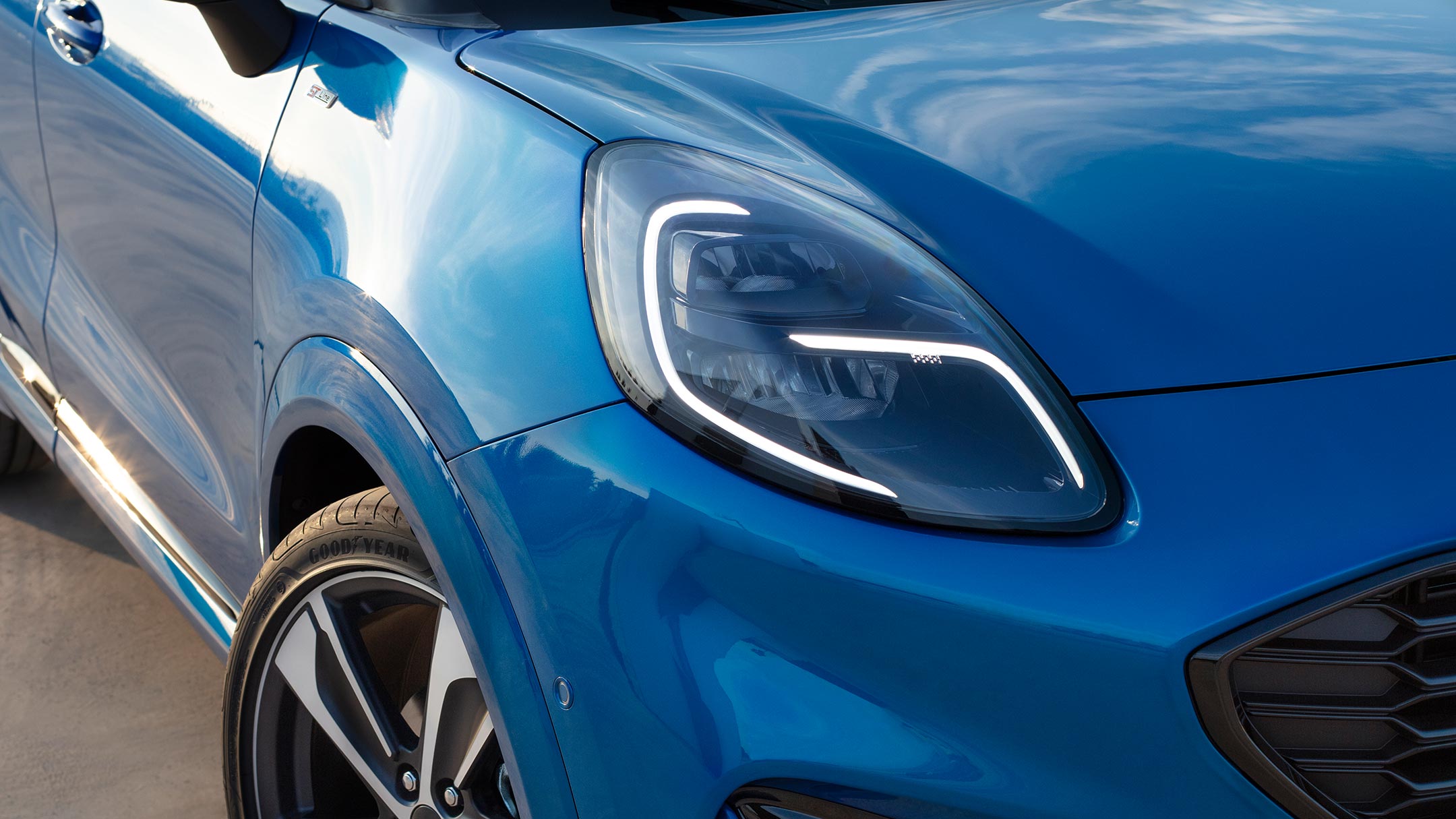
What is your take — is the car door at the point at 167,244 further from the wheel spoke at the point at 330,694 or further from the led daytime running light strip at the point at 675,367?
the led daytime running light strip at the point at 675,367

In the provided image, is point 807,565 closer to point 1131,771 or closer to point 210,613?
point 1131,771

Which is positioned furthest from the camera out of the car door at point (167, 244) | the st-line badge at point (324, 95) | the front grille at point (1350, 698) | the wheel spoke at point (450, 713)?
the car door at point (167, 244)

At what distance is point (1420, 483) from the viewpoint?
0.85 metres

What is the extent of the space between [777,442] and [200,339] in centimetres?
102

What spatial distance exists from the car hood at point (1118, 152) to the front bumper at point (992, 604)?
0.23ft

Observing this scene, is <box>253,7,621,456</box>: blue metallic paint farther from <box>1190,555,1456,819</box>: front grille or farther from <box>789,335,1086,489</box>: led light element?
<box>1190,555,1456,819</box>: front grille

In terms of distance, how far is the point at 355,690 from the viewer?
1.41m

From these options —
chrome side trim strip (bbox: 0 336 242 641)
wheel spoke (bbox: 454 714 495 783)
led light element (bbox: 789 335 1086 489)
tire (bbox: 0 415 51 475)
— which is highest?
led light element (bbox: 789 335 1086 489)

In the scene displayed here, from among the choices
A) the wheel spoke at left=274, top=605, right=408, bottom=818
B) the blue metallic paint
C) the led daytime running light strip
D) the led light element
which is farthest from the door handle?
the led light element

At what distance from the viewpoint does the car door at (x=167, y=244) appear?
1487mm

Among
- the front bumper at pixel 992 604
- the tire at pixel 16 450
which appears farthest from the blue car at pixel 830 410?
the tire at pixel 16 450

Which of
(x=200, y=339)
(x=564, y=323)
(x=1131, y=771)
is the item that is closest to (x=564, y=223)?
(x=564, y=323)

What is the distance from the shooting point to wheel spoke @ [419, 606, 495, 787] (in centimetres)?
118

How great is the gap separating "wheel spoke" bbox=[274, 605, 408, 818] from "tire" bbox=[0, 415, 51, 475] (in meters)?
1.74
